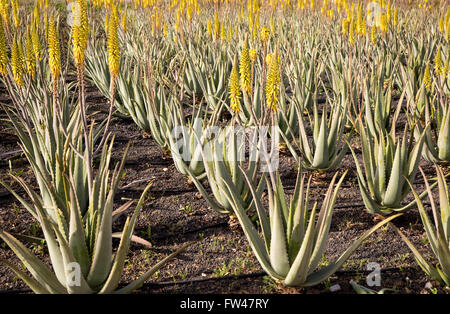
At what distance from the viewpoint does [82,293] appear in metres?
1.76

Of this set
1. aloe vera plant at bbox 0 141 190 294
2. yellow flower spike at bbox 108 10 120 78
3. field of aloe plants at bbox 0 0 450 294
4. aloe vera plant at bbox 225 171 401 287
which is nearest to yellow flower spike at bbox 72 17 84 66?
field of aloe plants at bbox 0 0 450 294

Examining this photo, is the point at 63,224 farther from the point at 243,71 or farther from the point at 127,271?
the point at 243,71

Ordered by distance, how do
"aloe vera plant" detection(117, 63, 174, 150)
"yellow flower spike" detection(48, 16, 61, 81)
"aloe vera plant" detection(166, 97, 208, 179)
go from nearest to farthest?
"yellow flower spike" detection(48, 16, 61, 81) → "aloe vera plant" detection(166, 97, 208, 179) → "aloe vera plant" detection(117, 63, 174, 150)

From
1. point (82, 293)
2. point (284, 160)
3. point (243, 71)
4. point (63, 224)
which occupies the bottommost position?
point (284, 160)

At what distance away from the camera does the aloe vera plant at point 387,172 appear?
2.46 m

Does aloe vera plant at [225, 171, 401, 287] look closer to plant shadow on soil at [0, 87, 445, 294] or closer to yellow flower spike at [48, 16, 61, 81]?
plant shadow on soil at [0, 87, 445, 294]

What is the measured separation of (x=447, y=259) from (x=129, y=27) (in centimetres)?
779

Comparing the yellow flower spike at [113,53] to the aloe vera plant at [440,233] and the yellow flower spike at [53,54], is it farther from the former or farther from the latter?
the aloe vera plant at [440,233]

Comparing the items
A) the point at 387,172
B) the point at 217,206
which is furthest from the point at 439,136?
the point at 217,206

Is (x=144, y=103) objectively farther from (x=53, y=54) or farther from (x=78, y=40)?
(x=78, y=40)

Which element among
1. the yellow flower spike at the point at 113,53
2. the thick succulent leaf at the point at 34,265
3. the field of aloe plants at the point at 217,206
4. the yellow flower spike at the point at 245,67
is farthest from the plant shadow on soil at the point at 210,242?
the yellow flower spike at the point at 113,53

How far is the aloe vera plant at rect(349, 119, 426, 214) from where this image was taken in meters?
2.46

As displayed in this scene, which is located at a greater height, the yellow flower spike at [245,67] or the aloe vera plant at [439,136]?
the yellow flower spike at [245,67]
